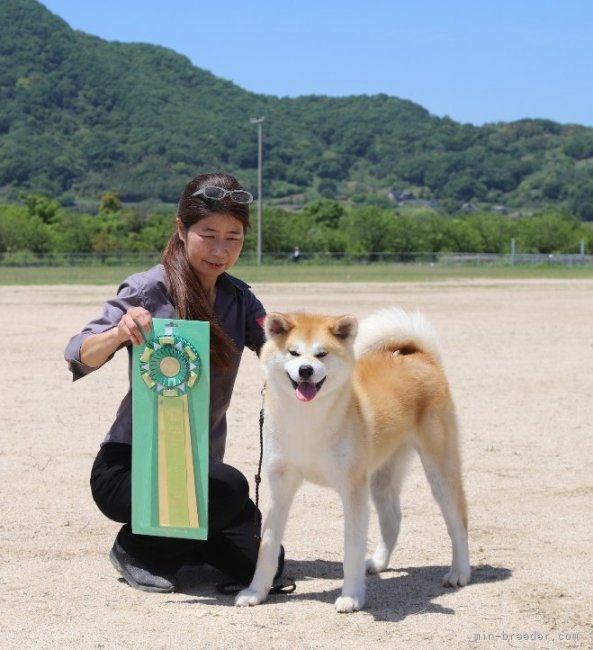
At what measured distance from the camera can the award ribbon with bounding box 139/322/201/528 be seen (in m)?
5.27

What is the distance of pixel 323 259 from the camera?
69.8m

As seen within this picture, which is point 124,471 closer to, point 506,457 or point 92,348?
point 92,348

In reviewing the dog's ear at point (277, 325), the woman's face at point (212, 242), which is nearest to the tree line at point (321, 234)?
the woman's face at point (212, 242)

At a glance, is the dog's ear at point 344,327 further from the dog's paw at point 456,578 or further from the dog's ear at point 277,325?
the dog's paw at point 456,578

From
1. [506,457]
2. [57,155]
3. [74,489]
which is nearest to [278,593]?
[74,489]

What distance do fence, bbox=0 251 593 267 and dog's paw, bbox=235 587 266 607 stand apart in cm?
5668

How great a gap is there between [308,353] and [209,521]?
1.25 meters

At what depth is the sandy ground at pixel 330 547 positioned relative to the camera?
15.6ft

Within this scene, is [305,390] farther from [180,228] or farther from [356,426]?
[180,228]

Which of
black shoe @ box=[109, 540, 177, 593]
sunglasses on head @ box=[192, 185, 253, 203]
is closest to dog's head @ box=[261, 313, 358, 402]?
sunglasses on head @ box=[192, 185, 253, 203]

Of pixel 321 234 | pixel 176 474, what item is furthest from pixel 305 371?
pixel 321 234

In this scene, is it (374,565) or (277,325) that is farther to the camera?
(374,565)

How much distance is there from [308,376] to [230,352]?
0.90 m

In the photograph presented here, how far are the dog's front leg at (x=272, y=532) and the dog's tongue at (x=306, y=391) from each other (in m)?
0.57
